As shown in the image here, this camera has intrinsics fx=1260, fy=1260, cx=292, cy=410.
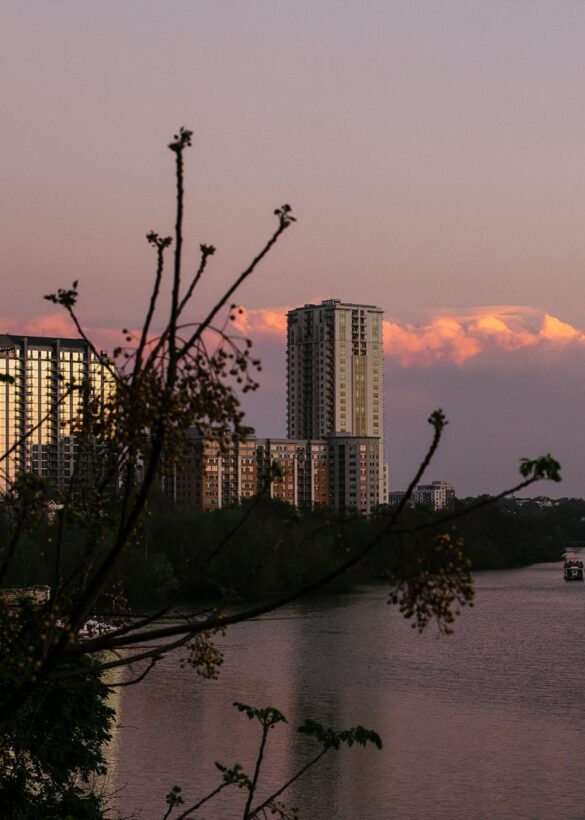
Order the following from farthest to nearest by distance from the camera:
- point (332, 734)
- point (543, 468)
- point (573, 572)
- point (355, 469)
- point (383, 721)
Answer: point (355, 469)
point (573, 572)
point (383, 721)
point (332, 734)
point (543, 468)

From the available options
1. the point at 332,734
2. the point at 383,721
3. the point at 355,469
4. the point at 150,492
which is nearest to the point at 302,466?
the point at 355,469

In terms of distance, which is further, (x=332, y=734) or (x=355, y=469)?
(x=355, y=469)

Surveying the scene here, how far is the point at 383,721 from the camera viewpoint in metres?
40.5

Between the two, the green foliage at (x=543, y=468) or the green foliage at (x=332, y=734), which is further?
the green foliage at (x=332, y=734)

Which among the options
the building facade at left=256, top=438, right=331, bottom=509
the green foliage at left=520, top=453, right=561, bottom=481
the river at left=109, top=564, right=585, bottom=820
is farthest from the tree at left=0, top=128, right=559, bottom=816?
the building facade at left=256, top=438, right=331, bottom=509

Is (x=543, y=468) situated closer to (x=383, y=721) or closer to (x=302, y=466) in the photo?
(x=383, y=721)

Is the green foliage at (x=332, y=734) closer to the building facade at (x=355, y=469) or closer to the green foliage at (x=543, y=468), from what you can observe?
the green foliage at (x=543, y=468)

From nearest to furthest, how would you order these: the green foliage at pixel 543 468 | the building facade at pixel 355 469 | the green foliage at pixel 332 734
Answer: the green foliage at pixel 543 468 → the green foliage at pixel 332 734 → the building facade at pixel 355 469

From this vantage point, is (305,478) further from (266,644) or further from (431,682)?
(431,682)

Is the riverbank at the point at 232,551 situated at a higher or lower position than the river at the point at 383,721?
higher

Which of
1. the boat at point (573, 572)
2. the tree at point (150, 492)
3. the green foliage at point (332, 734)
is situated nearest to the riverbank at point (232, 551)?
the boat at point (573, 572)

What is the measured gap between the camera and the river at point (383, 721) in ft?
103

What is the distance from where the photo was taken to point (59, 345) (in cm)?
13550

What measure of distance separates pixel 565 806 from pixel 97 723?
1335 centimetres
